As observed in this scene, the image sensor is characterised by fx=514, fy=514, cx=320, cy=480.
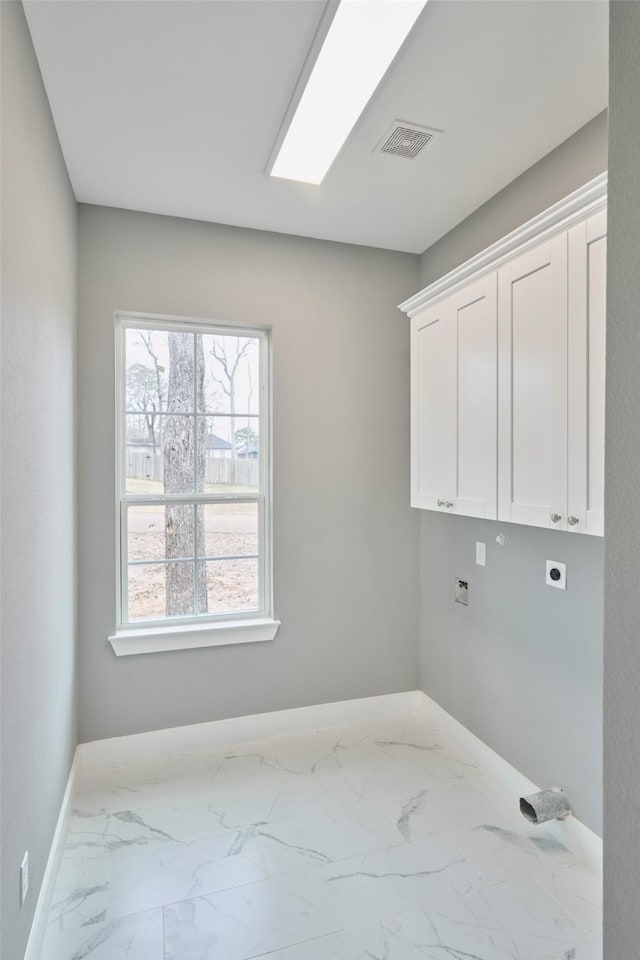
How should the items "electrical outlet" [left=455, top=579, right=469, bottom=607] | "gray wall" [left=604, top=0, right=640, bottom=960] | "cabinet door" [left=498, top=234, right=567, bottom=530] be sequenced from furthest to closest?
"electrical outlet" [left=455, top=579, right=469, bottom=607] → "cabinet door" [left=498, top=234, right=567, bottom=530] → "gray wall" [left=604, top=0, right=640, bottom=960]

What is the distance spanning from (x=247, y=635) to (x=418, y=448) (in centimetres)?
134

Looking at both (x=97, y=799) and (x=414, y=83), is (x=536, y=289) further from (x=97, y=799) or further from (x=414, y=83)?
(x=97, y=799)

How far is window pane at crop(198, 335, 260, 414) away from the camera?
2.80 meters

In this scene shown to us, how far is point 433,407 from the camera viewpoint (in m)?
2.44

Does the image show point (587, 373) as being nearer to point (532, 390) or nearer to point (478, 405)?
point (532, 390)

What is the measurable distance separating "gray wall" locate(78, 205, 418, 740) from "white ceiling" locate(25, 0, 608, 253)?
0.30 m

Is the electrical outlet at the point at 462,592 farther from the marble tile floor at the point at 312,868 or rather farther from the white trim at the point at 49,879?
the white trim at the point at 49,879

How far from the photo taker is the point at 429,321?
2.45 metres

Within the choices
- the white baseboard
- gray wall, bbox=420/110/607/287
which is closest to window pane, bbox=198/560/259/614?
the white baseboard

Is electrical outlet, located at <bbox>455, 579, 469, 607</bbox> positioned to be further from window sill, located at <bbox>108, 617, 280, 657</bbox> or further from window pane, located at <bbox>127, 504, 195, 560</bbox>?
window pane, located at <bbox>127, 504, 195, 560</bbox>

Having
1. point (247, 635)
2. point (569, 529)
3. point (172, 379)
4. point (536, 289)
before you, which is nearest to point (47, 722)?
point (247, 635)

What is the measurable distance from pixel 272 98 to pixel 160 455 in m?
1.66

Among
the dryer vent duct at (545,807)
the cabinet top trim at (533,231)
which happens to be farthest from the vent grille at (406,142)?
the dryer vent duct at (545,807)

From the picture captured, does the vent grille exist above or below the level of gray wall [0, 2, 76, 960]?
above
